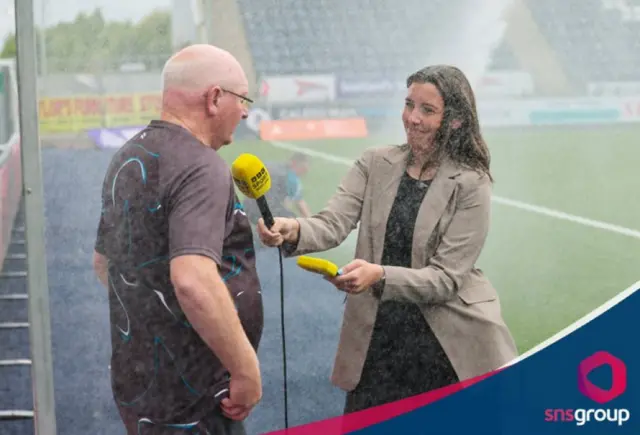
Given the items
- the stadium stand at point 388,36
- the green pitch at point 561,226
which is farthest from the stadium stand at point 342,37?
the green pitch at point 561,226

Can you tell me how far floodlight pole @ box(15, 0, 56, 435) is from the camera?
2.52 meters

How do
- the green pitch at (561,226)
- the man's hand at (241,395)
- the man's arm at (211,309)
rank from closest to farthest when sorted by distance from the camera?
1. the man's arm at (211,309)
2. the man's hand at (241,395)
3. the green pitch at (561,226)

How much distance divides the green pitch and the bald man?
870mm

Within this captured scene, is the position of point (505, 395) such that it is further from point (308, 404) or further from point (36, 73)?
point (36, 73)

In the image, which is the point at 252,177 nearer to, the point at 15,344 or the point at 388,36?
the point at 388,36

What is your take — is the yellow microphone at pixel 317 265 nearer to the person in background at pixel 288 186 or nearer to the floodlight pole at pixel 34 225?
the person in background at pixel 288 186

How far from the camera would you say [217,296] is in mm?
2027

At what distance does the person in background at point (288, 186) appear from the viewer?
8.93ft

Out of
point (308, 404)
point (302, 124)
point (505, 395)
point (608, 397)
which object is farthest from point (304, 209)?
point (608, 397)

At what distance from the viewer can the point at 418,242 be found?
254cm

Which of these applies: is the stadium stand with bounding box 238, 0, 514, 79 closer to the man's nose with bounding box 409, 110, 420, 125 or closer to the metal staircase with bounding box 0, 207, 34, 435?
the man's nose with bounding box 409, 110, 420, 125

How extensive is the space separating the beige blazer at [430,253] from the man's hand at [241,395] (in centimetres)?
50

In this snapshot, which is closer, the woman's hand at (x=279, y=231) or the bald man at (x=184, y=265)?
the bald man at (x=184, y=265)

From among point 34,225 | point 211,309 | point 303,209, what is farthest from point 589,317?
point 34,225
